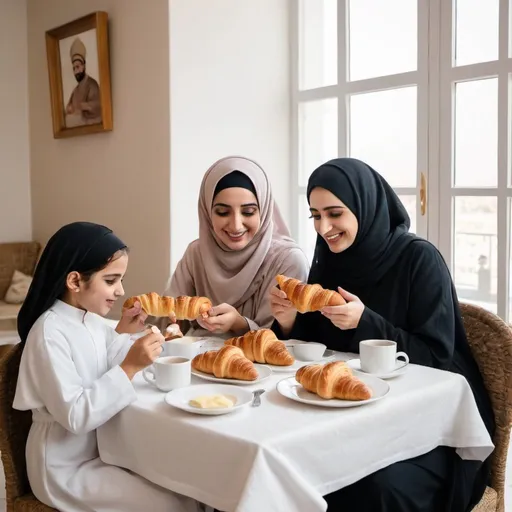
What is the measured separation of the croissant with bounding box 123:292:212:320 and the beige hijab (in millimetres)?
361

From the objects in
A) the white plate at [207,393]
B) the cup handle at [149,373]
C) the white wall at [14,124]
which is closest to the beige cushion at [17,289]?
the white wall at [14,124]

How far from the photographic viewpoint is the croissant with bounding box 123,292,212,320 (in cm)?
183

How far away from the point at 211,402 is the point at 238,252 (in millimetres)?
1027

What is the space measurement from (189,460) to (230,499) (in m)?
0.12

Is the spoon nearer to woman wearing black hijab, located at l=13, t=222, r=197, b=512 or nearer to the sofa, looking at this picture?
woman wearing black hijab, located at l=13, t=222, r=197, b=512

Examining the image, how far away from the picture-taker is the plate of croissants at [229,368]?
1512mm

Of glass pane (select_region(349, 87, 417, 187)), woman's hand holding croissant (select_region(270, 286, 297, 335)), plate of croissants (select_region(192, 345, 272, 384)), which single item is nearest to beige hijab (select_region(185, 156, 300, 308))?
woman's hand holding croissant (select_region(270, 286, 297, 335))

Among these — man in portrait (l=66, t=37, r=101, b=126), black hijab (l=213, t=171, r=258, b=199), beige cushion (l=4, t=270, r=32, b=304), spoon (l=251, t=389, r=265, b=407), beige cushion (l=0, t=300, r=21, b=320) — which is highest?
man in portrait (l=66, t=37, r=101, b=126)

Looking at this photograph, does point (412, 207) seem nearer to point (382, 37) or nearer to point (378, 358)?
point (382, 37)

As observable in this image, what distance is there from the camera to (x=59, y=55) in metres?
3.90

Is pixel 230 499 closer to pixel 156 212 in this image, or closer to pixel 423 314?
pixel 423 314

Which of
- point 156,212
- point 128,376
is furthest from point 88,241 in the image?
point 156,212

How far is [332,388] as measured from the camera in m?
1.38

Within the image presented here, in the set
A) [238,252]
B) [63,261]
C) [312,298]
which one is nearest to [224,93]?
[238,252]
